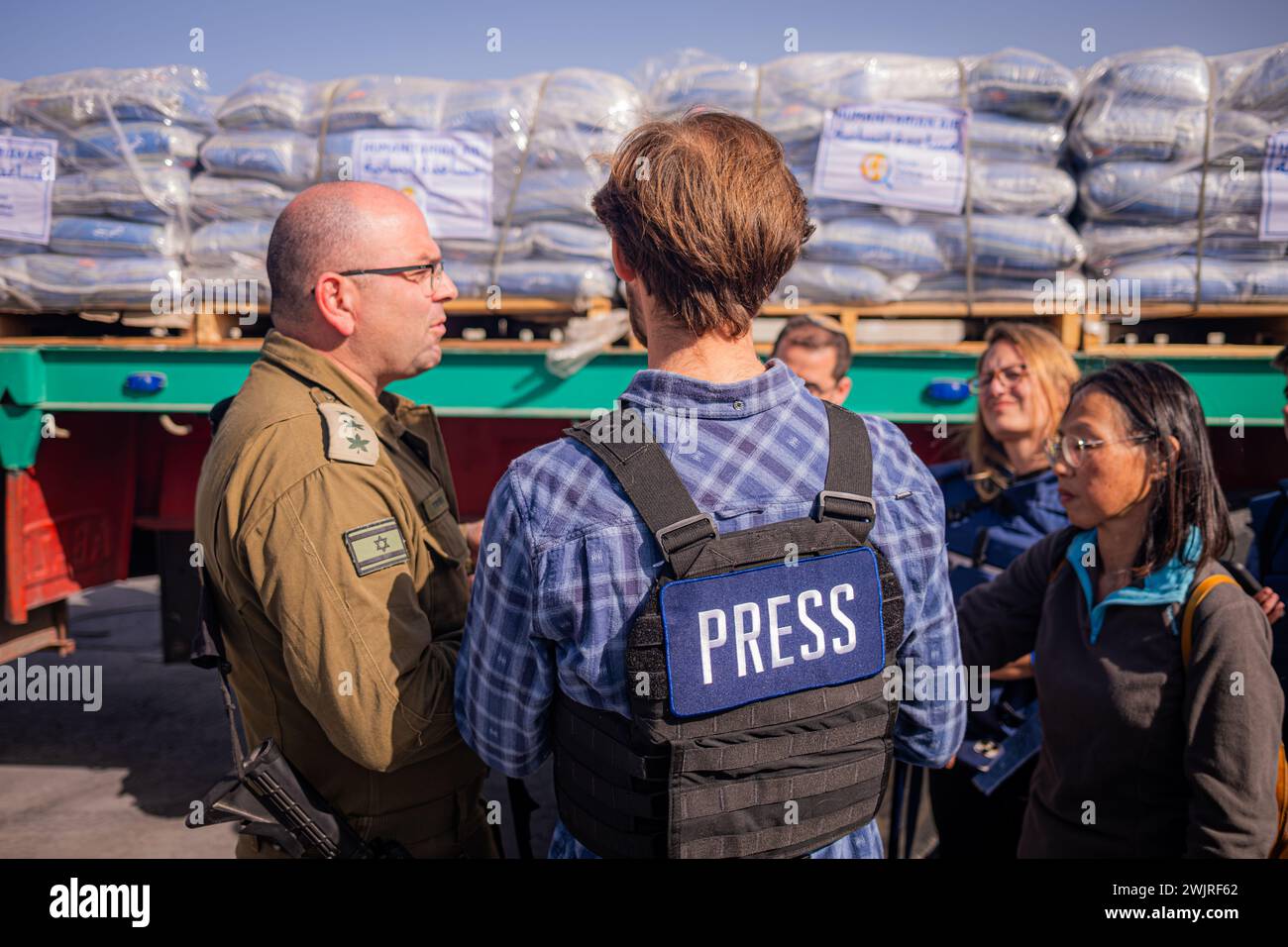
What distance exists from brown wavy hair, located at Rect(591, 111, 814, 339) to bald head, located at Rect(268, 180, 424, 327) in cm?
78

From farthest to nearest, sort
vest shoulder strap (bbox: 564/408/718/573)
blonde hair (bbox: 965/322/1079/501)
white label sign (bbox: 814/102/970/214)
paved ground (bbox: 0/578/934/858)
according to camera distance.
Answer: paved ground (bbox: 0/578/934/858), white label sign (bbox: 814/102/970/214), blonde hair (bbox: 965/322/1079/501), vest shoulder strap (bbox: 564/408/718/573)

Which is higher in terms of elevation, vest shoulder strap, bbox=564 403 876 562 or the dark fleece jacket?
vest shoulder strap, bbox=564 403 876 562

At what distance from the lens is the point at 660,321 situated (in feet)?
3.79

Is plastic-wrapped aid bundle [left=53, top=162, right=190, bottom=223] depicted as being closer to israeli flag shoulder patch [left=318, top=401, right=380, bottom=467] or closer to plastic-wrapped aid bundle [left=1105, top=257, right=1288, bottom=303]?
israeli flag shoulder patch [left=318, top=401, right=380, bottom=467]

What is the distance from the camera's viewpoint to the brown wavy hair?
1061mm

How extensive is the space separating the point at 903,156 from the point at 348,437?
2195 mm

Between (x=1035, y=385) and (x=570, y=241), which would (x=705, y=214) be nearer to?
(x=1035, y=385)

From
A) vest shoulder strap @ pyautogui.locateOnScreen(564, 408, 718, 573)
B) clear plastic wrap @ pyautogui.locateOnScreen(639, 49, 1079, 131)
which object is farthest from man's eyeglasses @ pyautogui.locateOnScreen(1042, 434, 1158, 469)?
clear plastic wrap @ pyautogui.locateOnScreen(639, 49, 1079, 131)

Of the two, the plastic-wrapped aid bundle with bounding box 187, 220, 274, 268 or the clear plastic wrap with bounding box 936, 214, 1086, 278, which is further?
the plastic-wrapped aid bundle with bounding box 187, 220, 274, 268

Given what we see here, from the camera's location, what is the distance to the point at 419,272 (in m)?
1.80

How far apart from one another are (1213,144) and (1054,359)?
1059 millimetres
